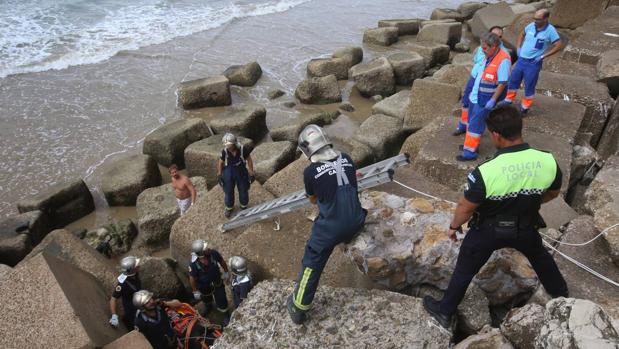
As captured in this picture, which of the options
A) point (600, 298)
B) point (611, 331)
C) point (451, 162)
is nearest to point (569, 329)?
point (611, 331)

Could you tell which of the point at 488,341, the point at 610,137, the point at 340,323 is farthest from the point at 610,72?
the point at 340,323

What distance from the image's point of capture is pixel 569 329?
2301 millimetres

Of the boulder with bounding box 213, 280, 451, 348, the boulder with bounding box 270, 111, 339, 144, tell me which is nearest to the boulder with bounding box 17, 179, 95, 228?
the boulder with bounding box 270, 111, 339, 144

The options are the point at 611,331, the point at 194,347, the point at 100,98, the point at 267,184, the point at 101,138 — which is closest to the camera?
the point at 611,331

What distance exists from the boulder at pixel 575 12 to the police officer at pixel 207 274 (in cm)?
1216

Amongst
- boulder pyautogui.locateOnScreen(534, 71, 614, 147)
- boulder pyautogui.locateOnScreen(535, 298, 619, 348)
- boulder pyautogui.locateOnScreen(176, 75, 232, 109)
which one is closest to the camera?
boulder pyautogui.locateOnScreen(535, 298, 619, 348)

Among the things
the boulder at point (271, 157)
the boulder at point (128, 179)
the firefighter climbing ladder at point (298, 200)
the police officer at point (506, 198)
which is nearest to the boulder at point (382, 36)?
the boulder at point (271, 157)

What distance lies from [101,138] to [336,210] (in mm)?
7896

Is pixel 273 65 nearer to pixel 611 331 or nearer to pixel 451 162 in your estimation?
pixel 451 162

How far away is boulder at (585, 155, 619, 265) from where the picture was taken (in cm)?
357

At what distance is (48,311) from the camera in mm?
3793

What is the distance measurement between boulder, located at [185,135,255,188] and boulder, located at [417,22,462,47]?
378 inches

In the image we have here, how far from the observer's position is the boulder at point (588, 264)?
11.1ft

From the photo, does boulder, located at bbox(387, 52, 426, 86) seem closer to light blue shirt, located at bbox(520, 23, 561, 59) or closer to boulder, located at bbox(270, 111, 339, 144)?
boulder, located at bbox(270, 111, 339, 144)
